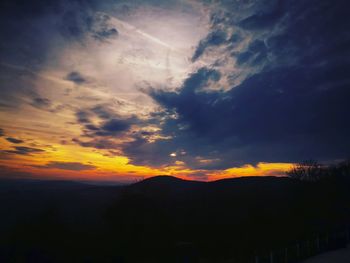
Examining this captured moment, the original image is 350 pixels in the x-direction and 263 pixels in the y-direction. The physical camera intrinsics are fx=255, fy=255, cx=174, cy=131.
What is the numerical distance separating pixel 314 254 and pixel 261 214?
34239mm

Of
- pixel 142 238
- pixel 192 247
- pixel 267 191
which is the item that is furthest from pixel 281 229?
pixel 192 247

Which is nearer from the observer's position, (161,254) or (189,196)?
(161,254)

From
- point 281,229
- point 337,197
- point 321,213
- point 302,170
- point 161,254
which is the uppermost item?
point 302,170

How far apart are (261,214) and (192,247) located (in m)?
52.3

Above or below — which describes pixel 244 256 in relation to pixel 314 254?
below

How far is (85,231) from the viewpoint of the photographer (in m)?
51.6

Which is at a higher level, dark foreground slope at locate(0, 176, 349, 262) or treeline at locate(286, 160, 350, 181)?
treeline at locate(286, 160, 350, 181)

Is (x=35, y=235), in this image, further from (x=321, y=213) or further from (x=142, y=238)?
(x=321, y=213)

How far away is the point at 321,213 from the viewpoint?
1809 inches

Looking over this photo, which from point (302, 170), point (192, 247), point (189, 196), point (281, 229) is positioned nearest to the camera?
point (192, 247)

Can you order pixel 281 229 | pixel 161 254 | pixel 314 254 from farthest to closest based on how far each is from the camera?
1. pixel 281 229
2. pixel 161 254
3. pixel 314 254

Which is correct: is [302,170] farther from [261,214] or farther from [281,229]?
[281,229]

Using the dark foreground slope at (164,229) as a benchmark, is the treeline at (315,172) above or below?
above

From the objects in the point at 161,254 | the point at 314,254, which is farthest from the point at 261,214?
the point at 314,254
